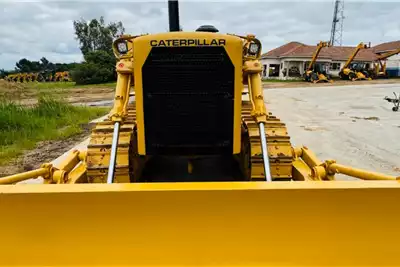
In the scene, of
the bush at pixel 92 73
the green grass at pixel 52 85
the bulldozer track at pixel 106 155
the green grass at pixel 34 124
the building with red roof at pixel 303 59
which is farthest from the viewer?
the building with red roof at pixel 303 59

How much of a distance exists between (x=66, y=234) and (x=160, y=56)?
59.2 inches

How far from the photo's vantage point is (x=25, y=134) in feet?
29.4

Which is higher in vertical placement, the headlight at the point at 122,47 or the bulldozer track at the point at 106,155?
the headlight at the point at 122,47

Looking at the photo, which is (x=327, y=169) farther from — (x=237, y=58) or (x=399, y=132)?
(x=399, y=132)

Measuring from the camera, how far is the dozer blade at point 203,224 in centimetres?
183

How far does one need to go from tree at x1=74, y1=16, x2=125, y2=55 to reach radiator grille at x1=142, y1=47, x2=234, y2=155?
64.1 metres

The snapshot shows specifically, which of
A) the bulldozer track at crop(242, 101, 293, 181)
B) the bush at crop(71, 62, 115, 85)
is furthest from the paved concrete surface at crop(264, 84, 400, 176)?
the bush at crop(71, 62, 115, 85)

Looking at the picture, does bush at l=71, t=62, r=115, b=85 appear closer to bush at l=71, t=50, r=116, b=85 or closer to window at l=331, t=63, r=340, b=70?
bush at l=71, t=50, r=116, b=85

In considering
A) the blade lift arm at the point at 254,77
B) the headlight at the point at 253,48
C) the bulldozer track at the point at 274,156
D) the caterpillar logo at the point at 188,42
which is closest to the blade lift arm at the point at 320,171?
the bulldozer track at the point at 274,156

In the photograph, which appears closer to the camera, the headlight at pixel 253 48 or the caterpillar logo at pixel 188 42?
the caterpillar logo at pixel 188 42

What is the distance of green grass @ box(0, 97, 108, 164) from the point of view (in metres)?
8.11

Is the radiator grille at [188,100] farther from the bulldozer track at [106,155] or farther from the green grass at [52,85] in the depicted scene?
the green grass at [52,85]

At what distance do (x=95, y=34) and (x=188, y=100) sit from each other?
6690 cm

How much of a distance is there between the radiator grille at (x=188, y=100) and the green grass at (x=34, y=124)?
5.12 metres
